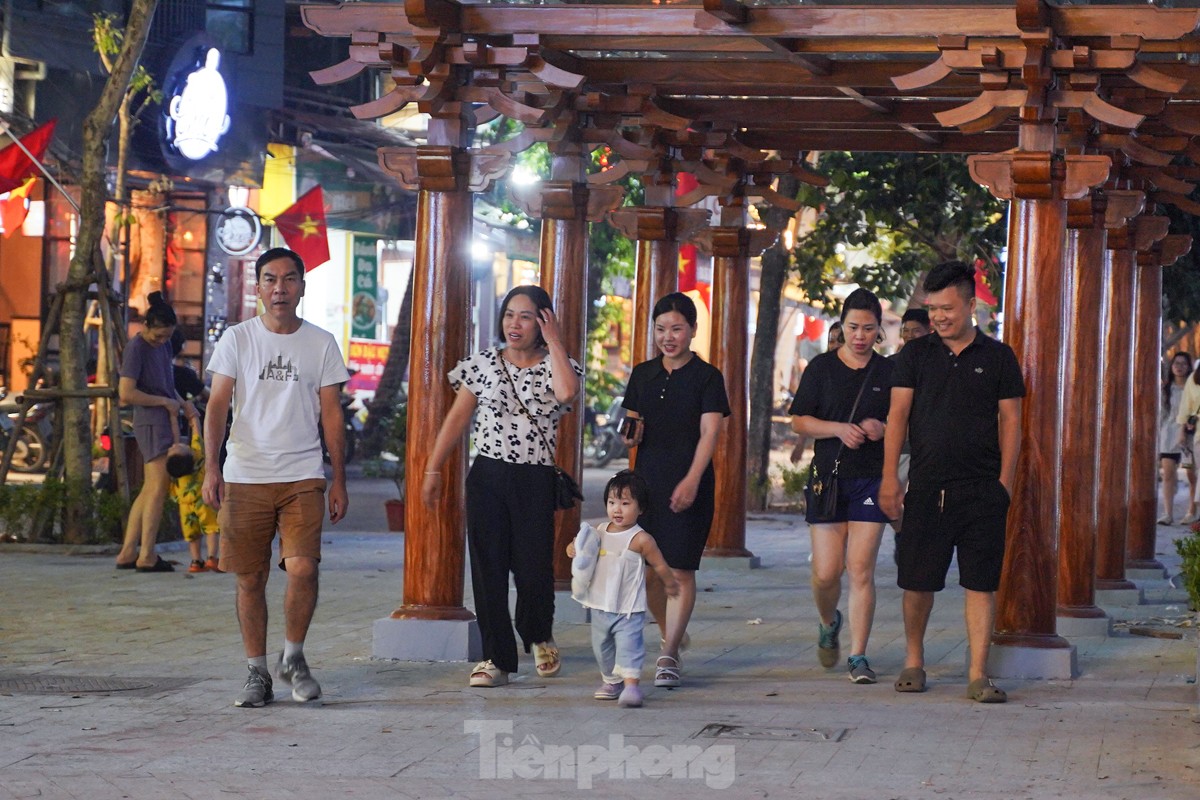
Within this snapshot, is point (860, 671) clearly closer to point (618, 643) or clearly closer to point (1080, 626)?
point (618, 643)

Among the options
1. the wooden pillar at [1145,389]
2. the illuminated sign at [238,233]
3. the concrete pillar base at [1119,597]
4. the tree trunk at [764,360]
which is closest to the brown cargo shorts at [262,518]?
the concrete pillar base at [1119,597]

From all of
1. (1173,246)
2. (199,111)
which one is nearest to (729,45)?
(1173,246)

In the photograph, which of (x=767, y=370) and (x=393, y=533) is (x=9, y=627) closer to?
(x=393, y=533)

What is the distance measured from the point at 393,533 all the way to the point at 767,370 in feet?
15.5

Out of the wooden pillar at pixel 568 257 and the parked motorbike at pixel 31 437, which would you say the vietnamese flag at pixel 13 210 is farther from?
the wooden pillar at pixel 568 257

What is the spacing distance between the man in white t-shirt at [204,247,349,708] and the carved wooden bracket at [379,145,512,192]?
152 centimetres

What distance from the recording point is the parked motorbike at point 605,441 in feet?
93.2

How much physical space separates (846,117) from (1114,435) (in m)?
2.87

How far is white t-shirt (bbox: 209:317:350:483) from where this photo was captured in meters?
7.55

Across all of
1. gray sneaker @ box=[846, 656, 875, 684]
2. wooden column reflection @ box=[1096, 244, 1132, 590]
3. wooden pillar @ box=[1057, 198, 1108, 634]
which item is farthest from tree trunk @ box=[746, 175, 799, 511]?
gray sneaker @ box=[846, 656, 875, 684]

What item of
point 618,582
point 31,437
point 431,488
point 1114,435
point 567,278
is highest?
point 567,278

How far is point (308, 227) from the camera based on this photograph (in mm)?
24406

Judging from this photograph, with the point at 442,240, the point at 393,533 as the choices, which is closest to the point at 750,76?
the point at 442,240

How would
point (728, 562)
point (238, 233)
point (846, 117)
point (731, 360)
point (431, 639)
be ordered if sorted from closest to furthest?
1. point (431, 639)
2. point (846, 117)
3. point (731, 360)
4. point (728, 562)
5. point (238, 233)
